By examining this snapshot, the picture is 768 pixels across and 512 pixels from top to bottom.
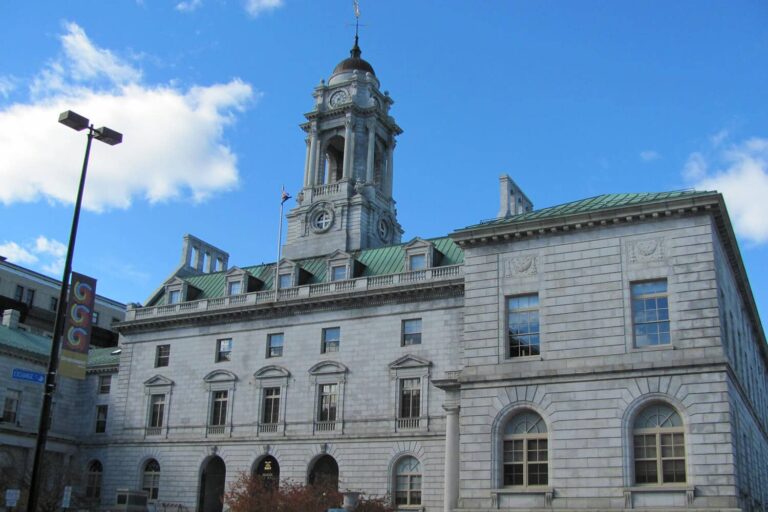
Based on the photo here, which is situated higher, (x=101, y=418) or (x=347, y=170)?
(x=347, y=170)

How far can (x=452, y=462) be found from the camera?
3762 centimetres

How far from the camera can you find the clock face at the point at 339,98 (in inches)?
2753

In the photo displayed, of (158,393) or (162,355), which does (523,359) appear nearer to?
(158,393)

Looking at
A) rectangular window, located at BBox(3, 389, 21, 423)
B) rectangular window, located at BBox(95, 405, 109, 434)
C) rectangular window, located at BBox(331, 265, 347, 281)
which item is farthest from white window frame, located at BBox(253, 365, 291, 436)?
rectangular window, located at BBox(3, 389, 21, 423)

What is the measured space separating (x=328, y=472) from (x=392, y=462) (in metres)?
5.40

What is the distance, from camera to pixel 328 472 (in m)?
53.7

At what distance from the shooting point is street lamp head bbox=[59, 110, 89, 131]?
22.4m

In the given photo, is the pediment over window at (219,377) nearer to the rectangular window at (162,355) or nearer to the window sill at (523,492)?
the rectangular window at (162,355)

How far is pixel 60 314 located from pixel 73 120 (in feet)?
16.7

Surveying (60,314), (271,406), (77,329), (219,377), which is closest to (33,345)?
(219,377)

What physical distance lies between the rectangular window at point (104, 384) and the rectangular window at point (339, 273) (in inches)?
830

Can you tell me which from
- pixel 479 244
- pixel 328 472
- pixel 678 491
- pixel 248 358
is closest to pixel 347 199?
pixel 248 358

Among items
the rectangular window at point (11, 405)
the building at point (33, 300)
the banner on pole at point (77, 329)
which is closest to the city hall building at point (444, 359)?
the rectangular window at point (11, 405)

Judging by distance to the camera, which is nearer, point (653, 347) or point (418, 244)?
point (653, 347)
